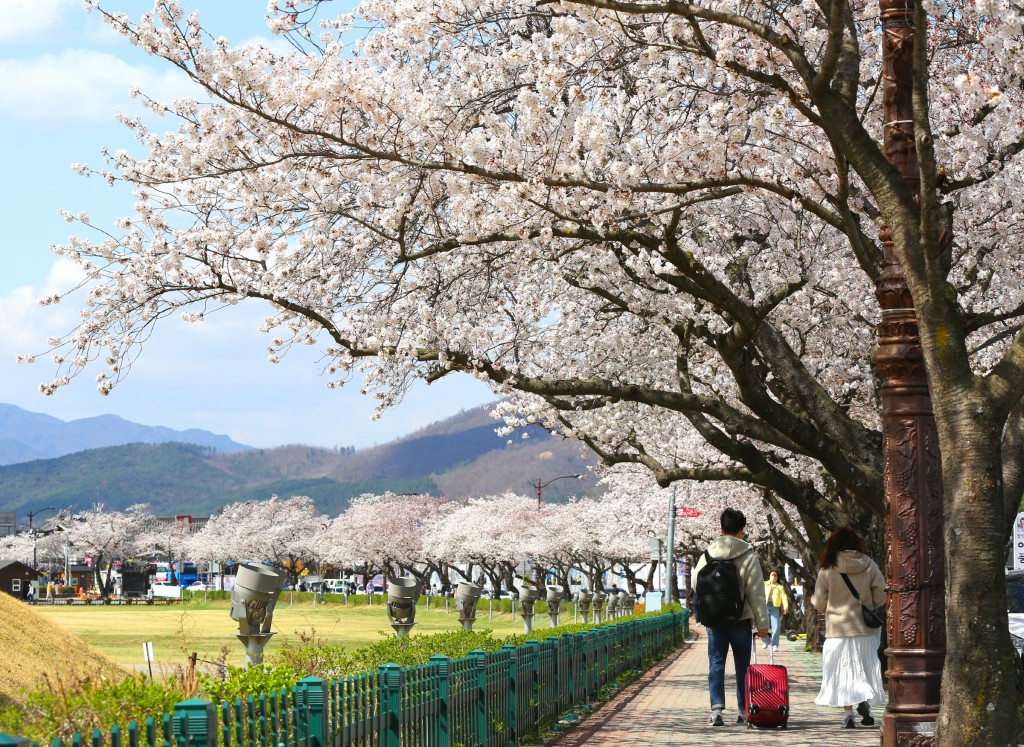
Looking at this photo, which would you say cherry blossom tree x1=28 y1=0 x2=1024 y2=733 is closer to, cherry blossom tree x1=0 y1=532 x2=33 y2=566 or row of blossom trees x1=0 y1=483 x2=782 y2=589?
row of blossom trees x1=0 y1=483 x2=782 y2=589

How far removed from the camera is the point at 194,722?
14.8ft

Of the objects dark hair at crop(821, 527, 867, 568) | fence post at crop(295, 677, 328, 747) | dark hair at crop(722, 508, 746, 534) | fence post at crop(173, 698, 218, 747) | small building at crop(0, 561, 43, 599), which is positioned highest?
dark hair at crop(722, 508, 746, 534)

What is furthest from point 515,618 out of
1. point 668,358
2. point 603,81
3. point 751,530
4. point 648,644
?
point 603,81

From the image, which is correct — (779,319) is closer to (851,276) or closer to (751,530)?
(851,276)

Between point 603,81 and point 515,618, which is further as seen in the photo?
point 515,618

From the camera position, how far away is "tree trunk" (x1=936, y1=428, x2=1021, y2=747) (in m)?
6.54

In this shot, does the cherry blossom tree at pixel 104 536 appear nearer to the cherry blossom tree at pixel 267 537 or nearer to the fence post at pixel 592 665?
the cherry blossom tree at pixel 267 537

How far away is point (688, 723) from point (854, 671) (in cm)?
249

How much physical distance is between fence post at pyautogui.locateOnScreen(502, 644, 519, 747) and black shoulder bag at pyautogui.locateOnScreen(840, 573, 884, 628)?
3124 mm

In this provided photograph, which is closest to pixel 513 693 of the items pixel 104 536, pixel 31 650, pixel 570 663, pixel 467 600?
pixel 570 663

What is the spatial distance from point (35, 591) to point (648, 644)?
89.1m

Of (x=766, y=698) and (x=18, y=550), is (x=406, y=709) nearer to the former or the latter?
(x=766, y=698)

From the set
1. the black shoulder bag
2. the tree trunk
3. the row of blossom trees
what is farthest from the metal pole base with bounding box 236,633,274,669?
the row of blossom trees

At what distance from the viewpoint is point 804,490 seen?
15102 mm
